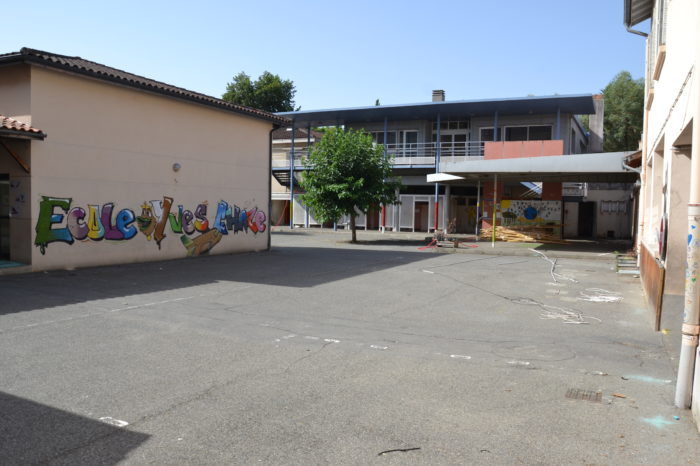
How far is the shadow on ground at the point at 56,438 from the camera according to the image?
11.9 ft

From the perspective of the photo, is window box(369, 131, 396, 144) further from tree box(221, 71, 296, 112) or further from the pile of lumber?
tree box(221, 71, 296, 112)

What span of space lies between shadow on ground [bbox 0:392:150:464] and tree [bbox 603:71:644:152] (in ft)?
151

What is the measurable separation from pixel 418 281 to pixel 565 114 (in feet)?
77.2

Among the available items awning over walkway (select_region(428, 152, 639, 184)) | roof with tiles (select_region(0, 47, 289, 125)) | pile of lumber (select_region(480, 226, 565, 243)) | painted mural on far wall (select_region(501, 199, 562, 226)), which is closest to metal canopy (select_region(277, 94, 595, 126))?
painted mural on far wall (select_region(501, 199, 562, 226))

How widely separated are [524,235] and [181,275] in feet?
62.9

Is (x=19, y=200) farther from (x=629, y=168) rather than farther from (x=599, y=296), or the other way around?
(x=629, y=168)

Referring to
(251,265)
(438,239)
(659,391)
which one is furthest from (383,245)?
(659,391)

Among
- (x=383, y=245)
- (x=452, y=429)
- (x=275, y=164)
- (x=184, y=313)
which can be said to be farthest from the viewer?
(x=275, y=164)

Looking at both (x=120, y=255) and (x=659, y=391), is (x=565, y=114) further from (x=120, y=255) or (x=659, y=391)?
(x=659, y=391)

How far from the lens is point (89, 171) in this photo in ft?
A: 44.9

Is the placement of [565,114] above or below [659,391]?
above

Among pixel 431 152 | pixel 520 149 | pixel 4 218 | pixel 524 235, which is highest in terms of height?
pixel 431 152

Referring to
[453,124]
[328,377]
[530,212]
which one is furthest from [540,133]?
[328,377]

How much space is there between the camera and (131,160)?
48.8 feet
